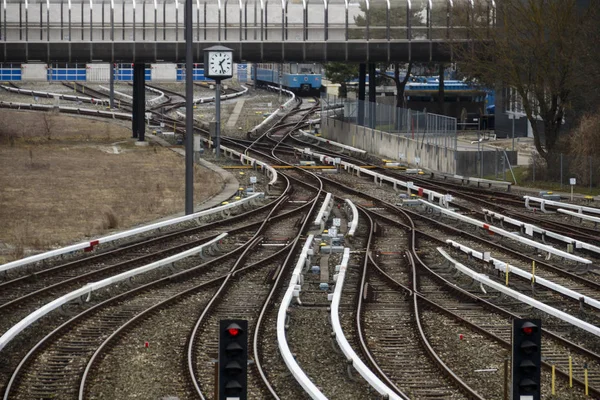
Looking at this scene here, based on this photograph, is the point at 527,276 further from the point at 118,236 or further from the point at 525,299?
the point at 118,236

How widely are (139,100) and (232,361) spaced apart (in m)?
46.3

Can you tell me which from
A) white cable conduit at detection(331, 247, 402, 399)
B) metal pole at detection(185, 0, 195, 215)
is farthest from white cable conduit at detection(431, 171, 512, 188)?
white cable conduit at detection(331, 247, 402, 399)

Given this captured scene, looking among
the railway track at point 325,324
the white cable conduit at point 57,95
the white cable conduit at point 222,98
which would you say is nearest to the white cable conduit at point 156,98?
the white cable conduit at point 222,98

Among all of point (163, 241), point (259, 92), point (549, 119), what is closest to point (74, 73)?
point (259, 92)

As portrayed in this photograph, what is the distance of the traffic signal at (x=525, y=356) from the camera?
363 inches

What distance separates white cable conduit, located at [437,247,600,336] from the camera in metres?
17.2

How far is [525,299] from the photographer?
63.5 feet

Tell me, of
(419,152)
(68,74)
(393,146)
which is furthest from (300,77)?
(419,152)

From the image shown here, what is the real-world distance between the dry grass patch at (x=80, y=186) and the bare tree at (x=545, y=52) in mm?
12174

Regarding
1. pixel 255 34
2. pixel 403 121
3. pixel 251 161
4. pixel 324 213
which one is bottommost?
pixel 324 213

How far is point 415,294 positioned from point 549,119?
2526 cm

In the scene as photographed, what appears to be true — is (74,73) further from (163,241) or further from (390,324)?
(390,324)

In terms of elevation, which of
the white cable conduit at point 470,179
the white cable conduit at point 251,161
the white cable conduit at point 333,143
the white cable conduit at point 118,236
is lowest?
the white cable conduit at point 470,179

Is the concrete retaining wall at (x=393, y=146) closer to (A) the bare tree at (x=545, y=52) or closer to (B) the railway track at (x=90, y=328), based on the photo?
(A) the bare tree at (x=545, y=52)
